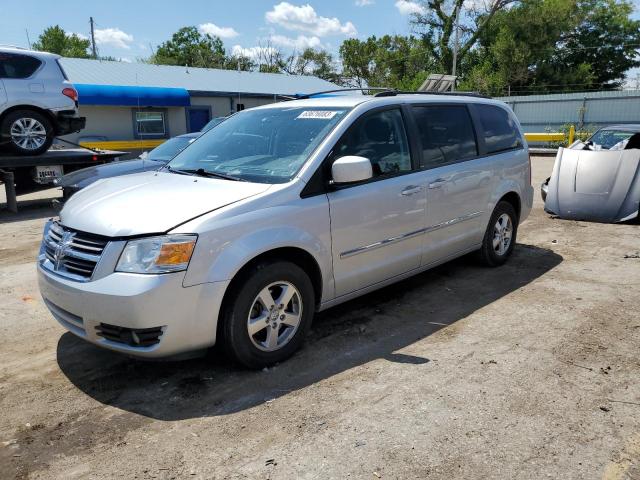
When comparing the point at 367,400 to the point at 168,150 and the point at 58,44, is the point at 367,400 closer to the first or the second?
the point at 168,150

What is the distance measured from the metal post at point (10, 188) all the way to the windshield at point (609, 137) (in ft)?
35.3

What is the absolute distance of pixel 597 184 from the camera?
321 inches

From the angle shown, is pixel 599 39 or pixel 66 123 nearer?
pixel 66 123

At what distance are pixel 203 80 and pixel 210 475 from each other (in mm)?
24962

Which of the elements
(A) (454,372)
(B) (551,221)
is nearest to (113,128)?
(B) (551,221)

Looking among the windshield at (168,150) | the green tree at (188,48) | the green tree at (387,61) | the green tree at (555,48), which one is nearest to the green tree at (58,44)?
the green tree at (188,48)

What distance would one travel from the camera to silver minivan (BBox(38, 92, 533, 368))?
3117 mm

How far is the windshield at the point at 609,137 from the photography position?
9078 mm

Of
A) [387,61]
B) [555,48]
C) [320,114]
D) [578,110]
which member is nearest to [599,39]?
[555,48]

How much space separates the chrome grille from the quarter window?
5.76ft

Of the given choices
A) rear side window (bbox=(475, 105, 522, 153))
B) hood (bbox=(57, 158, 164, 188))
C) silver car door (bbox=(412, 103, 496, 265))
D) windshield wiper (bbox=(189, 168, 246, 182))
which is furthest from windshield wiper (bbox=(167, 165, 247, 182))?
hood (bbox=(57, 158, 164, 188))

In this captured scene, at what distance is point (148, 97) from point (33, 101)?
11893 millimetres

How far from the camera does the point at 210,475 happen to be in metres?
2.57

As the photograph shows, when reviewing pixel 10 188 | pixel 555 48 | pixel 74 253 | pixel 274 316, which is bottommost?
pixel 274 316
